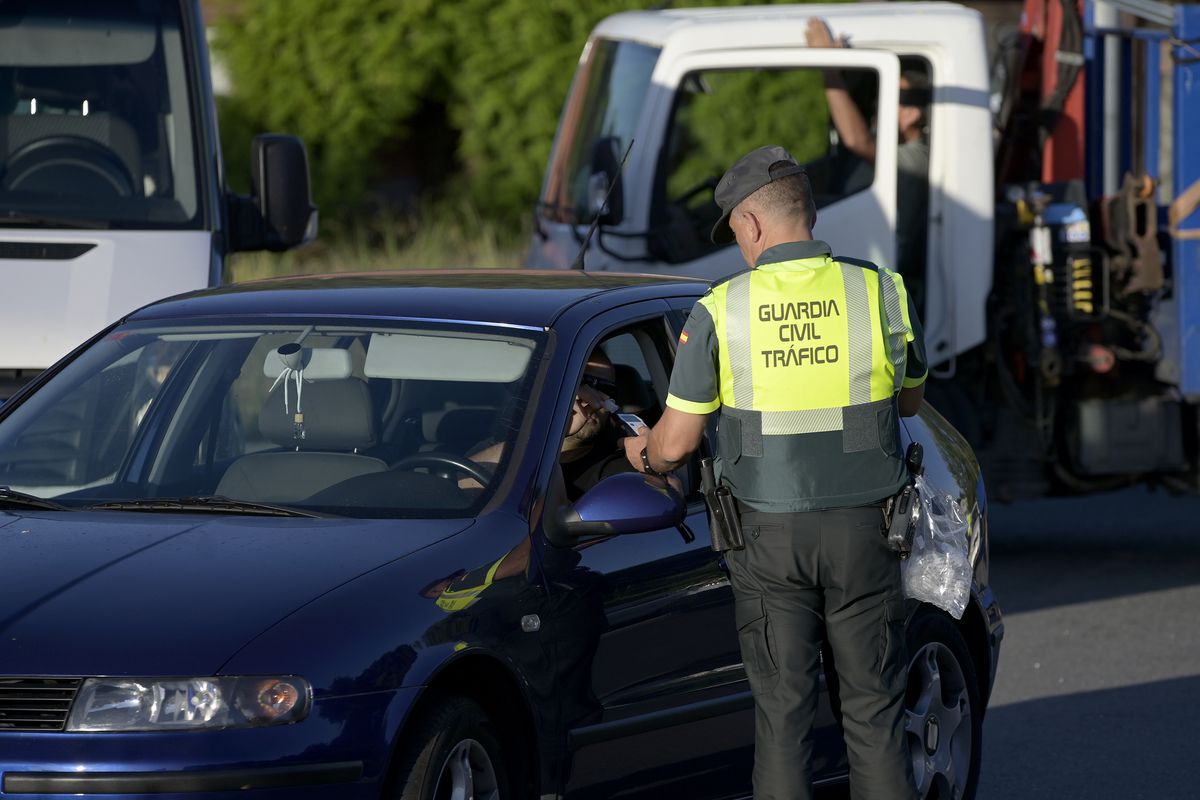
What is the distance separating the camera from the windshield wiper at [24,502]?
4836 mm

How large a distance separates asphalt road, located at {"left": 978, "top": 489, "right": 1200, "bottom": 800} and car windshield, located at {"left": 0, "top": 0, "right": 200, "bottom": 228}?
3877 millimetres

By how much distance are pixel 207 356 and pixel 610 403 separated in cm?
105

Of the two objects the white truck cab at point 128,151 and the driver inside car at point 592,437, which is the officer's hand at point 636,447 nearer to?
the driver inside car at point 592,437

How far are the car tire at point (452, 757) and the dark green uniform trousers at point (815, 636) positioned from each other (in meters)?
0.61

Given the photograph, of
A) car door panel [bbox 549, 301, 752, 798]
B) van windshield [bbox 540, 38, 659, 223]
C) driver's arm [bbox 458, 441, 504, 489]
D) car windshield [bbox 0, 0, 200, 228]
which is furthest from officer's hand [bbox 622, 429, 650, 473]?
van windshield [bbox 540, 38, 659, 223]

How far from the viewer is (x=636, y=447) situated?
4.89 m

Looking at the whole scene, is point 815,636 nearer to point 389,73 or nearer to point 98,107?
point 98,107

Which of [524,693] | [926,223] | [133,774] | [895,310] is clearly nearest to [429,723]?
[524,693]

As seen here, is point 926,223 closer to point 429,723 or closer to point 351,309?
point 351,309

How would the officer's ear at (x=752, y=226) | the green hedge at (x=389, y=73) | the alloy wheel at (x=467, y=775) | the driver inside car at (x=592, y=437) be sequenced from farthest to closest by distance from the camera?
the green hedge at (x=389, y=73) < the driver inside car at (x=592, y=437) < the officer's ear at (x=752, y=226) < the alloy wheel at (x=467, y=775)

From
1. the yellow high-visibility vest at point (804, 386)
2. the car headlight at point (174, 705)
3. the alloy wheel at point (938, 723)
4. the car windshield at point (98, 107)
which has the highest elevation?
the car windshield at point (98, 107)

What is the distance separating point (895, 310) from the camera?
4691mm

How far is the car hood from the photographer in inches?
156

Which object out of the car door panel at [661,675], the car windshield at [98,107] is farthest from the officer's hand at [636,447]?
the car windshield at [98,107]
